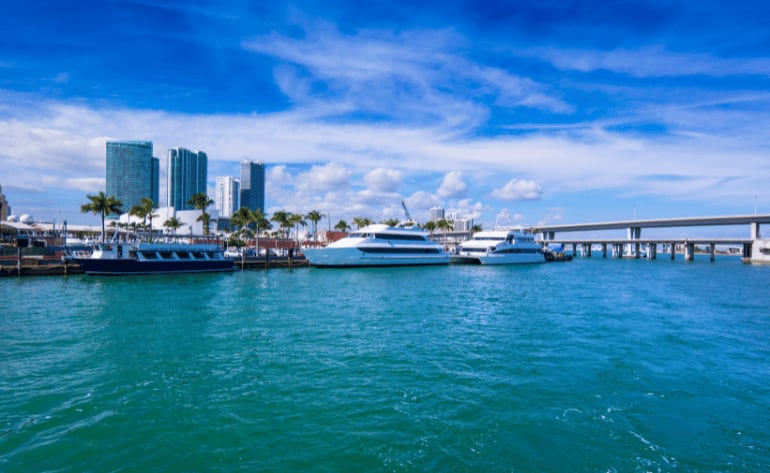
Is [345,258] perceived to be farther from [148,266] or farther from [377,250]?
[148,266]

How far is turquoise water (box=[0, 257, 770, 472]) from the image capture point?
31.3 ft

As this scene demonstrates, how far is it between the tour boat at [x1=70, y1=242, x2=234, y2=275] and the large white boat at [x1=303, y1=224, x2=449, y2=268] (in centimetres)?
1549

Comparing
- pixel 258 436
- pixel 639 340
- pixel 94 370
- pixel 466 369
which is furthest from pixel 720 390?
pixel 94 370

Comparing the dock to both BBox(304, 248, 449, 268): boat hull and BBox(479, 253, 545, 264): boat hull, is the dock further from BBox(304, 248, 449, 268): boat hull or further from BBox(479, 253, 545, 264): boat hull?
BBox(479, 253, 545, 264): boat hull

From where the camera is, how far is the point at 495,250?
86250mm

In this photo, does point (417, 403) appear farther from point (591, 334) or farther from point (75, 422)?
point (591, 334)

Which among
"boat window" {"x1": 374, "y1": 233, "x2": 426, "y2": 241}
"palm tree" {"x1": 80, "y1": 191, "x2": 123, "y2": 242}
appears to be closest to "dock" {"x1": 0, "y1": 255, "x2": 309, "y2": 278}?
"palm tree" {"x1": 80, "y1": 191, "x2": 123, "y2": 242}

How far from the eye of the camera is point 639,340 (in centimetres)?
2081

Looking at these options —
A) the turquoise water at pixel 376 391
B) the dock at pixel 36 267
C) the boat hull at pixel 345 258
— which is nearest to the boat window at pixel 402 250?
the boat hull at pixel 345 258

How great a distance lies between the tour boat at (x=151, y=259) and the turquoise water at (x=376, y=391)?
24296mm

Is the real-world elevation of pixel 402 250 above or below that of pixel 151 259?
above

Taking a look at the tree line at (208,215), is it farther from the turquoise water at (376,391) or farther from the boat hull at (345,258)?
the turquoise water at (376,391)

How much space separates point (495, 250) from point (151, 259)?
210 ft

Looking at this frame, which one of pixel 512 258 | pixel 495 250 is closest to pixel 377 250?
pixel 495 250
